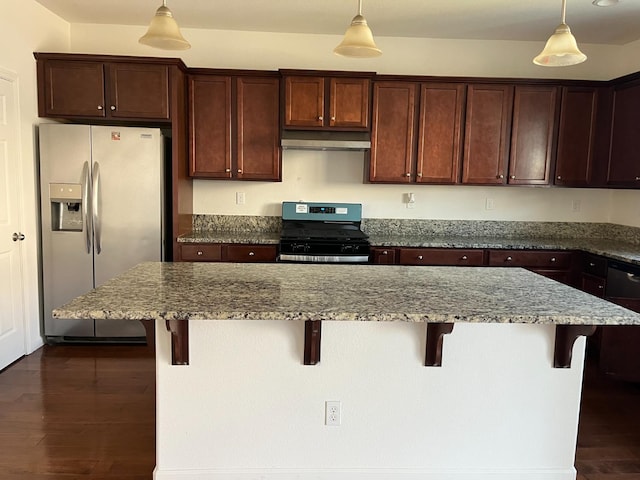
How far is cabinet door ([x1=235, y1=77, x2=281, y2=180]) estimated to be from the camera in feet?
12.6

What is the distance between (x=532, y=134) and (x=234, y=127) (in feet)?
8.50

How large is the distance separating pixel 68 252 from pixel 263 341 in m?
2.46

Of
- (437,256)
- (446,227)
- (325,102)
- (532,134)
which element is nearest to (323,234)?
(437,256)

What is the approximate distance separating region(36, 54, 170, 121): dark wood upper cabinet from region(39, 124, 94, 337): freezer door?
20cm

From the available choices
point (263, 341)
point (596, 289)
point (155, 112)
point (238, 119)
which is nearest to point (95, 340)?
point (155, 112)

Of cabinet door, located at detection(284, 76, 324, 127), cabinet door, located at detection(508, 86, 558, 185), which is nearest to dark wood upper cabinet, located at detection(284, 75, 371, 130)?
cabinet door, located at detection(284, 76, 324, 127)

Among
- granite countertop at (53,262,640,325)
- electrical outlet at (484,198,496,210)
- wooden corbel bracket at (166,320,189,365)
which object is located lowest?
wooden corbel bracket at (166,320,189,365)

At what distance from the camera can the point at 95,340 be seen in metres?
3.71

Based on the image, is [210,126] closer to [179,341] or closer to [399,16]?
[399,16]

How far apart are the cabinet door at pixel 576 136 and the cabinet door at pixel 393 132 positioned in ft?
4.31

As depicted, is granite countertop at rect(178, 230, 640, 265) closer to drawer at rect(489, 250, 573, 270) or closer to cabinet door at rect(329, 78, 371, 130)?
drawer at rect(489, 250, 573, 270)

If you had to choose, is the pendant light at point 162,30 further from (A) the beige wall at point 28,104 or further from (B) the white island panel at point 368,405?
(A) the beige wall at point 28,104

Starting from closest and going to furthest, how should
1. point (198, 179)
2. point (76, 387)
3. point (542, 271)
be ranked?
point (76, 387) → point (542, 271) → point (198, 179)

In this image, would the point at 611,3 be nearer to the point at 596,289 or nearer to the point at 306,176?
the point at 596,289
